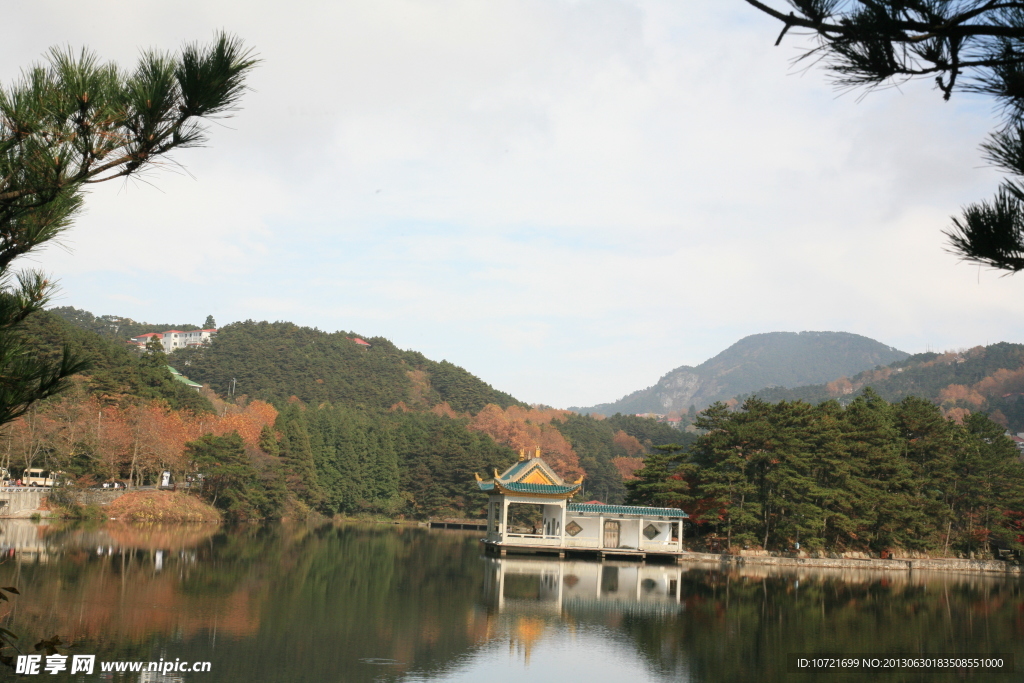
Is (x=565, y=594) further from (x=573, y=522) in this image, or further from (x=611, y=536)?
(x=611, y=536)

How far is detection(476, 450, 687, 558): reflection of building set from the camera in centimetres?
2647

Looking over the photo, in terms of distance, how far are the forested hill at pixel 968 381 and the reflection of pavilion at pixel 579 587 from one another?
8030cm

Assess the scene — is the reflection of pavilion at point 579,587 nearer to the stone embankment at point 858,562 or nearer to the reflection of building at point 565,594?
the reflection of building at point 565,594

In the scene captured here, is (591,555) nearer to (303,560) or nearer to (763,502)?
(763,502)

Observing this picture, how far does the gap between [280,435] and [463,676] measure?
33.7 meters

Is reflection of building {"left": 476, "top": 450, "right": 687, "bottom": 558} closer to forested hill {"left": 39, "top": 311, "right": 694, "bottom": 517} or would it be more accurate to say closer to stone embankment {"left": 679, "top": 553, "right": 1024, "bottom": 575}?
stone embankment {"left": 679, "top": 553, "right": 1024, "bottom": 575}

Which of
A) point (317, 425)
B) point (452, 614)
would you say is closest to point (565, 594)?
point (452, 614)

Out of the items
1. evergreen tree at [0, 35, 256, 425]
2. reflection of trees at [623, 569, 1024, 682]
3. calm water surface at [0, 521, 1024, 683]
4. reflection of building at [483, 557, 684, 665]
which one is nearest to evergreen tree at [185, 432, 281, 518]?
calm water surface at [0, 521, 1024, 683]

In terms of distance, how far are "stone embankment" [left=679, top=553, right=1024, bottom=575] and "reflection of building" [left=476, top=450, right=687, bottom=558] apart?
1.29 metres

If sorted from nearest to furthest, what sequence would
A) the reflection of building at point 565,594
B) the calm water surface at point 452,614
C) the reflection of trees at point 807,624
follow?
the calm water surface at point 452,614, the reflection of trees at point 807,624, the reflection of building at point 565,594

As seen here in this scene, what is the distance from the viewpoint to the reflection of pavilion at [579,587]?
643 inches

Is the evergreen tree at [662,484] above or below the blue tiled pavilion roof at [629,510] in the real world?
above

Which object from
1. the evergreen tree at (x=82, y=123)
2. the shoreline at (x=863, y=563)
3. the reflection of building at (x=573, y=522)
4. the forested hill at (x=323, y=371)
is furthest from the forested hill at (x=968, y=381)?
the evergreen tree at (x=82, y=123)

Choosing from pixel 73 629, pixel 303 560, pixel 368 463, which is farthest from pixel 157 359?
pixel 73 629
